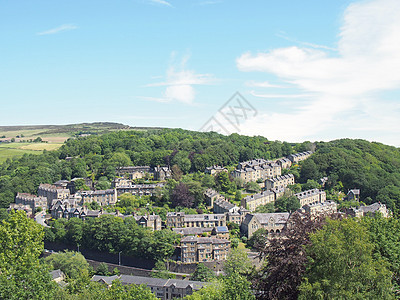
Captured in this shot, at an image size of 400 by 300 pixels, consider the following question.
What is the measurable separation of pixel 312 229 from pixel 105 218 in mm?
28895

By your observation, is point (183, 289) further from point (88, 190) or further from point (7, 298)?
point (88, 190)

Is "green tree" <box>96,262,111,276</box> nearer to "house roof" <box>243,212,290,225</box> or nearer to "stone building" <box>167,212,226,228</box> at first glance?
A: "stone building" <box>167,212,226,228</box>

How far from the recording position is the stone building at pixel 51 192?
54438 millimetres

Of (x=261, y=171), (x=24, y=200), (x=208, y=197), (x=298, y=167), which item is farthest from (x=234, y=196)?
(x=24, y=200)

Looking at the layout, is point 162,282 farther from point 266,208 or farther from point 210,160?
point 210,160

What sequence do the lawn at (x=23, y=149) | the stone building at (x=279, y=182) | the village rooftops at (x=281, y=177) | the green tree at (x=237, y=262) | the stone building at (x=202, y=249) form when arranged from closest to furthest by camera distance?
the green tree at (x=237, y=262), the stone building at (x=202, y=249), the stone building at (x=279, y=182), the village rooftops at (x=281, y=177), the lawn at (x=23, y=149)

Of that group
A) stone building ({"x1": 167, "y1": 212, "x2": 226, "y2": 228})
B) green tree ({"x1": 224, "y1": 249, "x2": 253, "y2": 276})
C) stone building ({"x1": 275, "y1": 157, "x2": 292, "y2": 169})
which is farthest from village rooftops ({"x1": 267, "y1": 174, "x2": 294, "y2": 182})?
green tree ({"x1": 224, "y1": 249, "x2": 253, "y2": 276})

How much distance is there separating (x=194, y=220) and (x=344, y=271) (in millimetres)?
30442

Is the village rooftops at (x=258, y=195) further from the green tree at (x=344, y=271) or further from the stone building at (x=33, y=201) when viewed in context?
the green tree at (x=344, y=271)

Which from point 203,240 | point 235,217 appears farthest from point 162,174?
point 203,240

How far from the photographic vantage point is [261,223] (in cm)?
4297

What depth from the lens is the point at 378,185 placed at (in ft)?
183

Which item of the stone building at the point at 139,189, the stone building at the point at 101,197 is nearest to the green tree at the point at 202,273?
the stone building at the point at 139,189

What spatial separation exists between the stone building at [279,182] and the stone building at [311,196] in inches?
173
